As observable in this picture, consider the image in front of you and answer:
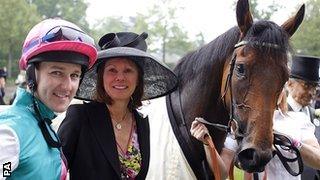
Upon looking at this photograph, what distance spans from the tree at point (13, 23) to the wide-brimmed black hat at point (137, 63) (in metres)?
23.8

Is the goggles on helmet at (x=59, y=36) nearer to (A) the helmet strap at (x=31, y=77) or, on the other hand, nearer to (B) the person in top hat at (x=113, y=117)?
(A) the helmet strap at (x=31, y=77)

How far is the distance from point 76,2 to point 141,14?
1144 cm

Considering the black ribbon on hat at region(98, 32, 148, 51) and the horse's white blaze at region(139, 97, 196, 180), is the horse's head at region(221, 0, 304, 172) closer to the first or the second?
the horse's white blaze at region(139, 97, 196, 180)

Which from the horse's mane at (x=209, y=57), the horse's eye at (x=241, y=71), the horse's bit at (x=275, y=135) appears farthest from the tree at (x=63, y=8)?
the horse's eye at (x=241, y=71)

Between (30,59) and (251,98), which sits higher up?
(30,59)

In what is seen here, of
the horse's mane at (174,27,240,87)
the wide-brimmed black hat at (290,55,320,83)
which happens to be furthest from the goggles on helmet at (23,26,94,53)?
the wide-brimmed black hat at (290,55,320,83)

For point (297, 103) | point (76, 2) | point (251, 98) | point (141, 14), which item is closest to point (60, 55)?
point (251, 98)

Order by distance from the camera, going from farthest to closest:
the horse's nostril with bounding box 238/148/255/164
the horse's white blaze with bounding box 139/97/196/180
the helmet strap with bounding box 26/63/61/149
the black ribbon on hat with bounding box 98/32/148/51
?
the horse's white blaze with bounding box 139/97/196/180, the black ribbon on hat with bounding box 98/32/148/51, the horse's nostril with bounding box 238/148/255/164, the helmet strap with bounding box 26/63/61/149

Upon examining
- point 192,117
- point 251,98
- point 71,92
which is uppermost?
point 71,92

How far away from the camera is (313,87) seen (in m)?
3.79

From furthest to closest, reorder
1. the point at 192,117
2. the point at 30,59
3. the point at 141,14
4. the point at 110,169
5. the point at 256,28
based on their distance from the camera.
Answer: the point at 141,14 < the point at 192,117 < the point at 256,28 < the point at 110,169 < the point at 30,59

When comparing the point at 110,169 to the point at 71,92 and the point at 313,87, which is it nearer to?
the point at 71,92

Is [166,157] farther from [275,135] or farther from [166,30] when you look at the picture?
[166,30]

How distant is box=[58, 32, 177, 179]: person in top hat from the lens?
84.0 inches
